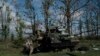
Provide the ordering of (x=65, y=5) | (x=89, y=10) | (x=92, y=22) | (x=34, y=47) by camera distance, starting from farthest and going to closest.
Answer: (x=92, y=22)
(x=89, y=10)
(x=65, y=5)
(x=34, y=47)

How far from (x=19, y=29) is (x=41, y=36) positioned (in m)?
11.6

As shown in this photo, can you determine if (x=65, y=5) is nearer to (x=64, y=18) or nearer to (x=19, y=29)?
(x=64, y=18)

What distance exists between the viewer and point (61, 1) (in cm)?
4341

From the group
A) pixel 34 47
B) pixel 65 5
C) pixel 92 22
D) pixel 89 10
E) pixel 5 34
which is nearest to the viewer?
pixel 34 47

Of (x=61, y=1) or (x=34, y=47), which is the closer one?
(x=34, y=47)

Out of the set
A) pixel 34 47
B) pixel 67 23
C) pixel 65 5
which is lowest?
pixel 34 47

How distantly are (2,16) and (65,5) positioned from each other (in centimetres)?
1004

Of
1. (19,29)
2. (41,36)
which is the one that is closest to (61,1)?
(19,29)

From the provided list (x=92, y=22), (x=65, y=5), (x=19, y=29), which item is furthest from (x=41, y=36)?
(x=92, y=22)

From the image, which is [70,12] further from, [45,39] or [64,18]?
[45,39]

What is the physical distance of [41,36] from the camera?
2952cm

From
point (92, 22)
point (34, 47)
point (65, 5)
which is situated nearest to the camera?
point (34, 47)

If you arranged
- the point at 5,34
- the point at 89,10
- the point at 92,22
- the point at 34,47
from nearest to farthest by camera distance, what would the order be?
the point at 34,47 → the point at 5,34 → the point at 89,10 → the point at 92,22

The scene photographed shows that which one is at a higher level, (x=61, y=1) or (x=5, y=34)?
(x=61, y=1)
